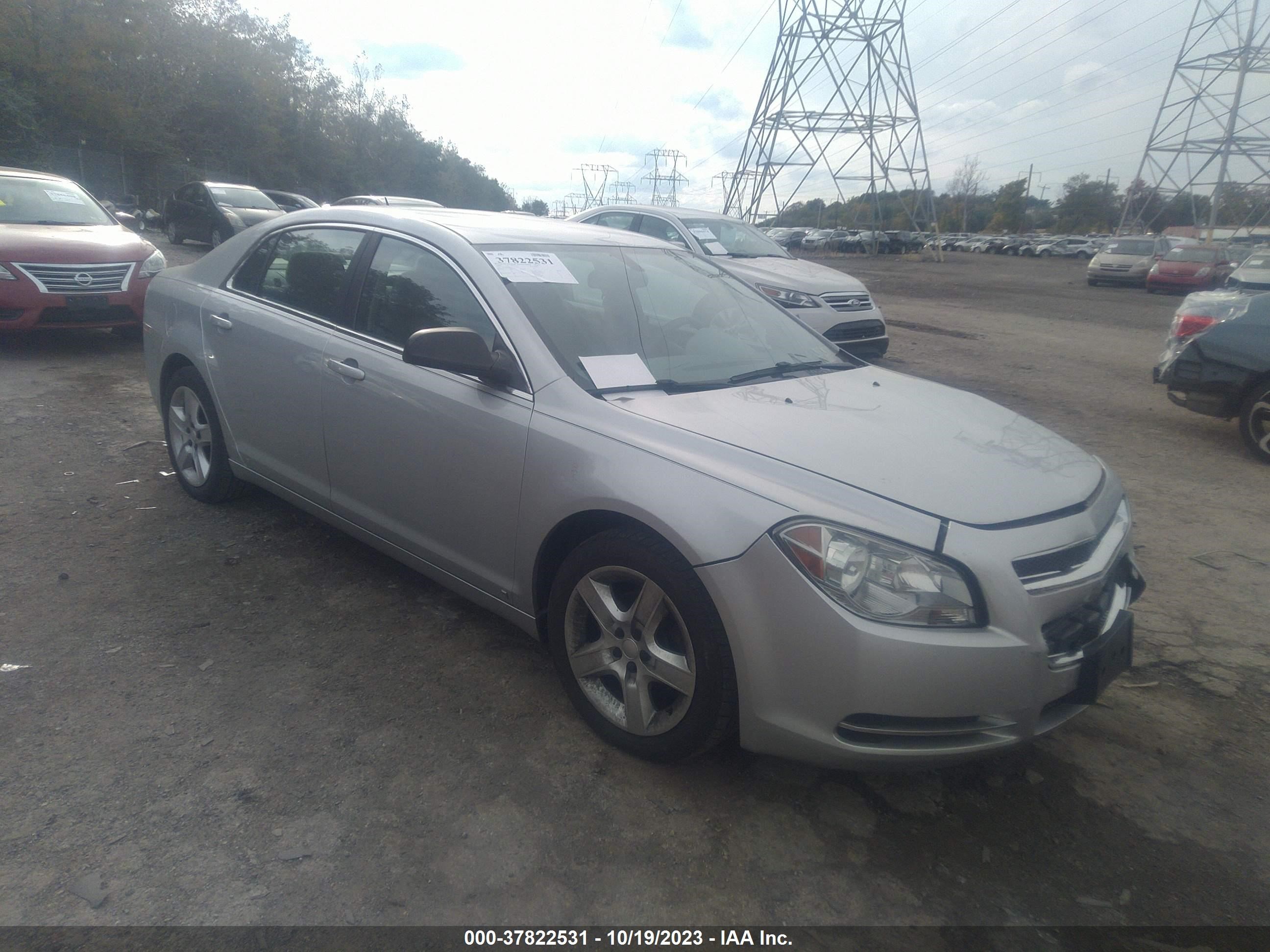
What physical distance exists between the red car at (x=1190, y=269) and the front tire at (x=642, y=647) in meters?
27.0

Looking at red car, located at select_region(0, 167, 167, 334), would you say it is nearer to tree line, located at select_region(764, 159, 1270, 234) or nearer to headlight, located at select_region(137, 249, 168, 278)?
headlight, located at select_region(137, 249, 168, 278)

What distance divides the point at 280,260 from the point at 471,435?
1.78 m

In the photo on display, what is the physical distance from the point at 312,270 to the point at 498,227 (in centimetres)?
93

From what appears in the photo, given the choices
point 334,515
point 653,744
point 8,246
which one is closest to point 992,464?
point 653,744

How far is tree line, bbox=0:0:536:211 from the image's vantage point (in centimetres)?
2814

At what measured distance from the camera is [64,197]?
→ 28.7ft

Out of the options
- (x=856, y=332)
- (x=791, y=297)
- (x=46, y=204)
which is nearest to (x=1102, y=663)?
(x=791, y=297)

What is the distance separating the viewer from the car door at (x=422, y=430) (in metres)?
2.94

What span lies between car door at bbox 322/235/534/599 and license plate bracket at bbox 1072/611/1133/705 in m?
1.78

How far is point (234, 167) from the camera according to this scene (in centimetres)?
3856

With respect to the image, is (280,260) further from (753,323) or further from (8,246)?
(8,246)

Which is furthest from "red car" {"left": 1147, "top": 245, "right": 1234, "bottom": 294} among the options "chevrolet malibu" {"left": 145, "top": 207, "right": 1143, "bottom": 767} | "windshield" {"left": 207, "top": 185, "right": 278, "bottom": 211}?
"chevrolet malibu" {"left": 145, "top": 207, "right": 1143, "bottom": 767}

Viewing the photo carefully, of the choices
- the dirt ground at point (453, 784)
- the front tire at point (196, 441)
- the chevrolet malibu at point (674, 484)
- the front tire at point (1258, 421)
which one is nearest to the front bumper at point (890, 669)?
the chevrolet malibu at point (674, 484)

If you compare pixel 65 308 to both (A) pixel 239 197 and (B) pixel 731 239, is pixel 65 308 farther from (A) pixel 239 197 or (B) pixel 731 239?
(A) pixel 239 197
